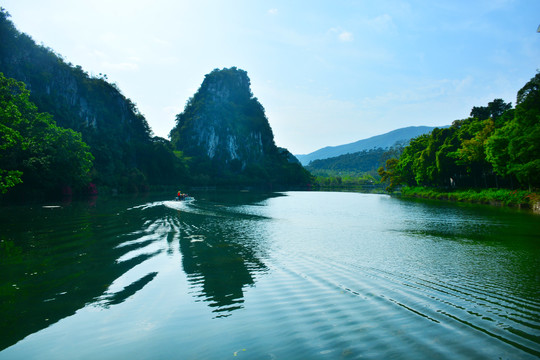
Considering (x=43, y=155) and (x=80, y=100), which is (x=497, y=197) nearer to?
(x=43, y=155)

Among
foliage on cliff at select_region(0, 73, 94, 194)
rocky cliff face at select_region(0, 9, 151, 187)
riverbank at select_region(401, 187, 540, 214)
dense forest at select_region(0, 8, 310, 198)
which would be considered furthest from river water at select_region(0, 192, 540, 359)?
rocky cliff face at select_region(0, 9, 151, 187)

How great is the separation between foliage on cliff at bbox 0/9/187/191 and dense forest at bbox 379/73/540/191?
7262 cm

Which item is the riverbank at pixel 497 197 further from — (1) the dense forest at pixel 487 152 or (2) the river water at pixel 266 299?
(2) the river water at pixel 266 299

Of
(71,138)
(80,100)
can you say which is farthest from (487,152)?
(80,100)

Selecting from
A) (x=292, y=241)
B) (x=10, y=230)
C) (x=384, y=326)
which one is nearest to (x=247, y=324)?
(x=384, y=326)

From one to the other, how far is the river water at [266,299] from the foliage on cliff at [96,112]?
66.8 m

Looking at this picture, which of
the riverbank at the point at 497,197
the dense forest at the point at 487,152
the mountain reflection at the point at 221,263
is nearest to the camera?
the mountain reflection at the point at 221,263

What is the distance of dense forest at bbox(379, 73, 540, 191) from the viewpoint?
35.1 meters

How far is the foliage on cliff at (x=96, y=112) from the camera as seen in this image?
8300 cm

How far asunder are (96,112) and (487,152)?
121 m

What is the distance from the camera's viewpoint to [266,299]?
326 inches

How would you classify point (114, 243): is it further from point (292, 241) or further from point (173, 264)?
point (292, 241)

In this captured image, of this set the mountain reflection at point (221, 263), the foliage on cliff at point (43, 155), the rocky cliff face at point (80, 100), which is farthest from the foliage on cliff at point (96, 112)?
the mountain reflection at point (221, 263)

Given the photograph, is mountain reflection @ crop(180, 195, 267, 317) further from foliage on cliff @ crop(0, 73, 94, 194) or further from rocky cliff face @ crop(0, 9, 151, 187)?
rocky cliff face @ crop(0, 9, 151, 187)
